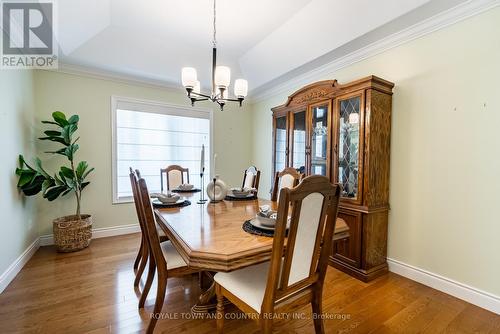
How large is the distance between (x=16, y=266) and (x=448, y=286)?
4.06 meters

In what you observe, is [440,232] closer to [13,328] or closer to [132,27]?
[13,328]

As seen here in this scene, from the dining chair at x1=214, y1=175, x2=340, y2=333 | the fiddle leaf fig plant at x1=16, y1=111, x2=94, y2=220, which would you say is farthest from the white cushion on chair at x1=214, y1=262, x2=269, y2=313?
the fiddle leaf fig plant at x1=16, y1=111, x2=94, y2=220

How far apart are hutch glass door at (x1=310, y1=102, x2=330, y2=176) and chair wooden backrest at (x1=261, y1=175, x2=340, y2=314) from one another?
1527mm

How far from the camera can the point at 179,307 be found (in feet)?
6.00

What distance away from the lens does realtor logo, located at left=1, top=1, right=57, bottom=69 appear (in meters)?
2.13

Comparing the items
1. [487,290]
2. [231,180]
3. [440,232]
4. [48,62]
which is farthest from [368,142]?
[48,62]

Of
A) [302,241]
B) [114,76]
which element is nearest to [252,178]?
[302,241]

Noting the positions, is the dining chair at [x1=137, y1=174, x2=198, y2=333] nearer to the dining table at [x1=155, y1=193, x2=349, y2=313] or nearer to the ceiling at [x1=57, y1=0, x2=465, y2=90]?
the dining table at [x1=155, y1=193, x2=349, y2=313]

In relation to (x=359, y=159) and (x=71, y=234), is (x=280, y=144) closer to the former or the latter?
(x=359, y=159)

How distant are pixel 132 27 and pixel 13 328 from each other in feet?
9.62

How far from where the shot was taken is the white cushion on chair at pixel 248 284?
3.92 feet

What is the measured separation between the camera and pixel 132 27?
2668 mm

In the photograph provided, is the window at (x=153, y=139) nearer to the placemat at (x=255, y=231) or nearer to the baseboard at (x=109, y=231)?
the baseboard at (x=109, y=231)

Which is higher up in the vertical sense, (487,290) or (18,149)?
(18,149)
